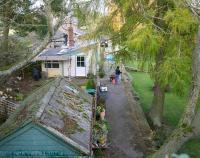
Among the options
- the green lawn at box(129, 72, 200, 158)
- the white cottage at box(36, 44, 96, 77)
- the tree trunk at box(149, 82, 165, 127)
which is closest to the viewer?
the green lawn at box(129, 72, 200, 158)

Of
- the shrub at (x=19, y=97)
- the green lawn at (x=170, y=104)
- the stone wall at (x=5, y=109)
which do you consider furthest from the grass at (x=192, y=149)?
the shrub at (x=19, y=97)

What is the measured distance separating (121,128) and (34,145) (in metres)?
8.22

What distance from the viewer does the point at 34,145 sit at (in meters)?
12.9

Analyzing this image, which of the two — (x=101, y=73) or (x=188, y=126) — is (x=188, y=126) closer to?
(x=188, y=126)

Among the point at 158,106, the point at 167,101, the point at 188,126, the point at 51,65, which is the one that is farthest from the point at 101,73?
the point at 188,126

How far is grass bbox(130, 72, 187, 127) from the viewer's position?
25303 millimetres

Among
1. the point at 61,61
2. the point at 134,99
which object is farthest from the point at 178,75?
the point at 61,61

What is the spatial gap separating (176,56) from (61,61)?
18.5 meters

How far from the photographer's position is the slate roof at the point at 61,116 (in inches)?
506

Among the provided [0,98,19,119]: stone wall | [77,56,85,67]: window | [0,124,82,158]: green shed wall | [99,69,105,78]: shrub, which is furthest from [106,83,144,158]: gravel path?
[77,56,85,67]: window

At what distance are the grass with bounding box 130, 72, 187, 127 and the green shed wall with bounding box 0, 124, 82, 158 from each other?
34.2ft

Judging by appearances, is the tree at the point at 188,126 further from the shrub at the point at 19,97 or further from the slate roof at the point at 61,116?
the shrub at the point at 19,97

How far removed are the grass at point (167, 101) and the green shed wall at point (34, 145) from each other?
1041cm

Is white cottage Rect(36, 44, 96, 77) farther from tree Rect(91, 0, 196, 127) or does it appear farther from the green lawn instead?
tree Rect(91, 0, 196, 127)
